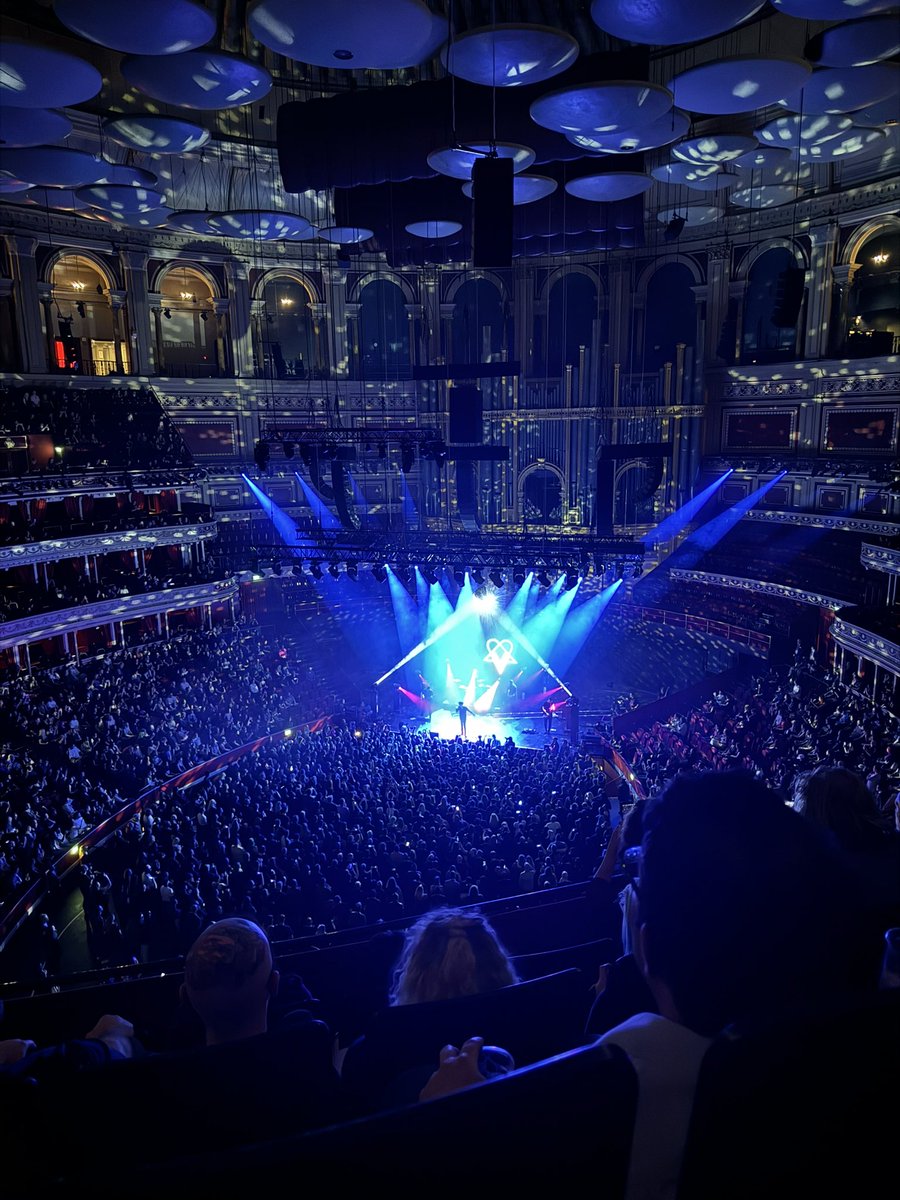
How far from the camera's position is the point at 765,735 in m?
18.2

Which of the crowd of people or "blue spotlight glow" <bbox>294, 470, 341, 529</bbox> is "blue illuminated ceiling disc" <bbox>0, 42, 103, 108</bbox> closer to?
the crowd of people

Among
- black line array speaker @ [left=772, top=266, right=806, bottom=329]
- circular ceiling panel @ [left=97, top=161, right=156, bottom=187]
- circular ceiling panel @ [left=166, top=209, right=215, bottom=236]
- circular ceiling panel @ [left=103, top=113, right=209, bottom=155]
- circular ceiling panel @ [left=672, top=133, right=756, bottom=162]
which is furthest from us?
black line array speaker @ [left=772, top=266, right=806, bottom=329]

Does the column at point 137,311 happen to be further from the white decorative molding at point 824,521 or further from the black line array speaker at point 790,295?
the white decorative molding at point 824,521

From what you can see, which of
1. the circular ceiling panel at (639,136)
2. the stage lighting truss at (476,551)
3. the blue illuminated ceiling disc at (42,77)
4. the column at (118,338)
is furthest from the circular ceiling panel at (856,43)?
the column at (118,338)

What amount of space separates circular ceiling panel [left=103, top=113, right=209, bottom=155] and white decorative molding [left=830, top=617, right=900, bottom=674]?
17.6 m

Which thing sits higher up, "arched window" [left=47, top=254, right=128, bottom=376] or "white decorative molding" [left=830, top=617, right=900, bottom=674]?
"arched window" [left=47, top=254, right=128, bottom=376]

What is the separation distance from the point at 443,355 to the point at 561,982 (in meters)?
30.1

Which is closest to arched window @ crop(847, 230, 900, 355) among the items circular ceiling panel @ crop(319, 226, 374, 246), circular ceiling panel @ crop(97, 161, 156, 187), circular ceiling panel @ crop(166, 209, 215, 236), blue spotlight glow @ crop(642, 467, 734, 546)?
blue spotlight glow @ crop(642, 467, 734, 546)

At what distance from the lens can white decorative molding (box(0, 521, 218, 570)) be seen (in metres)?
22.1

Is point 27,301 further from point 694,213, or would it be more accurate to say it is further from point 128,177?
point 694,213

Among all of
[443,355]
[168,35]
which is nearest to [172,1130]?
[168,35]

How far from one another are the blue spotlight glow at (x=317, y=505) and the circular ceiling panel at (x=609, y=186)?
17804mm

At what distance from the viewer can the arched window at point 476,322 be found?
31.2 metres

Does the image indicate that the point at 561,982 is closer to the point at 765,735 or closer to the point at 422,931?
the point at 422,931
